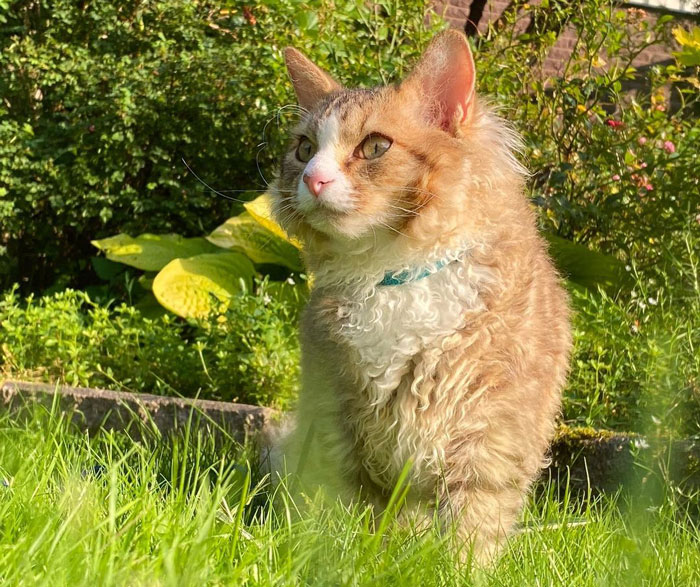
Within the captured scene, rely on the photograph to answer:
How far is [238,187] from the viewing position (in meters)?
5.49

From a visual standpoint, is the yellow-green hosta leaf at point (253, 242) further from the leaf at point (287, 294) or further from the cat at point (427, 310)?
the cat at point (427, 310)

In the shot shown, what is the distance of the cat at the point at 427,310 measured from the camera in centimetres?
239

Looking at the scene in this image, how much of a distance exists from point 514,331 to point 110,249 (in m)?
3.02

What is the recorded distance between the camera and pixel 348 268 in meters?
2.58

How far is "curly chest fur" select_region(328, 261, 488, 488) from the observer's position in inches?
94.8

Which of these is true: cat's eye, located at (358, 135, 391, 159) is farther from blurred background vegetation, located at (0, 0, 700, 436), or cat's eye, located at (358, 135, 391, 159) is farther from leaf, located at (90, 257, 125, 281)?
leaf, located at (90, 257, 125, 281)

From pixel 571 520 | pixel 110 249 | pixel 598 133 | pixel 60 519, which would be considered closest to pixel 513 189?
pixel 571 520

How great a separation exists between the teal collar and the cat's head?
0.38 ft

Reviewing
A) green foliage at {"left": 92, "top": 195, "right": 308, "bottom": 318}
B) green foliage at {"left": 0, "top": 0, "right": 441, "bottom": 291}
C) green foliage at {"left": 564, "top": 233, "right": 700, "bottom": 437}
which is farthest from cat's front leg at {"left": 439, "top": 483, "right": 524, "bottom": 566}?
green foliage at {"left": 0, "top": 0, "right": 441, "bottom": 291}

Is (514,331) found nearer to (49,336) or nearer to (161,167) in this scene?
(49,336)

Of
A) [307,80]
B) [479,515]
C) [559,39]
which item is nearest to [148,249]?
[307,80]

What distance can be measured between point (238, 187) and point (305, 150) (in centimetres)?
284

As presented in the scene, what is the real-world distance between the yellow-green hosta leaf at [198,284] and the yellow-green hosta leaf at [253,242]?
16 centimetres

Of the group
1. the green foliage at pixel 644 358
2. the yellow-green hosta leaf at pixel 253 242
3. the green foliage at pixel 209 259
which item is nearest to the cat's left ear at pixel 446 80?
the green foliage at pixel 644 358
